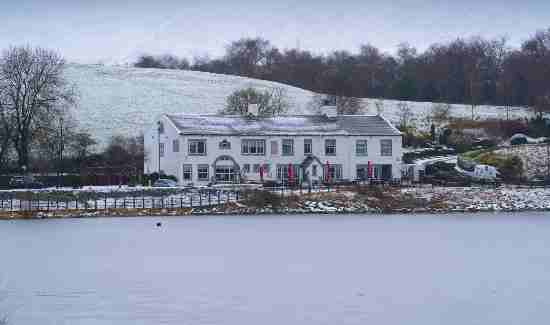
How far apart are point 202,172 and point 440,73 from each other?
62.8m

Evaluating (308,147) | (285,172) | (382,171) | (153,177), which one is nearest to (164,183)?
(153,177)

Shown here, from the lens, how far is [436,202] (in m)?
66.2

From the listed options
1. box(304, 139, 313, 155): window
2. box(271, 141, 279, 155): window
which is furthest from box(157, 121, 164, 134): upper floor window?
box(304, 139, 313, 155): window

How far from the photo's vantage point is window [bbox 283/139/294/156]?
7875cm

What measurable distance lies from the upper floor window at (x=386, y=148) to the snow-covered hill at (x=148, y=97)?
90.4ft

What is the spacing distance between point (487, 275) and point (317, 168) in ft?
145

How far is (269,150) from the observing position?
78.2m

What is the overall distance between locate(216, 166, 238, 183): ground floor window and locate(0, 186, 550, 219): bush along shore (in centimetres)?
1064

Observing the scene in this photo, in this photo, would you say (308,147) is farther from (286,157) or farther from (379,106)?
(379,106)

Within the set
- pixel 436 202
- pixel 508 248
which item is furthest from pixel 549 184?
pixel 508 248

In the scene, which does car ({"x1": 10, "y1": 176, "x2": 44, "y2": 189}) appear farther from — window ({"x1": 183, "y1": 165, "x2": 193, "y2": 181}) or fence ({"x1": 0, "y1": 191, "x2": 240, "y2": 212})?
window ({"x1": 183, "y1": 165, "x2": 193, "y2": 181})

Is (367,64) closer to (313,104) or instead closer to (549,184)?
(313,104)

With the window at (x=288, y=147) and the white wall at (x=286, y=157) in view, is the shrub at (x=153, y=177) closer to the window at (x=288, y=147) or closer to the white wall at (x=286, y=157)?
the white wall at (x=286, y=157)

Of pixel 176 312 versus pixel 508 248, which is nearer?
pixel 176 312
